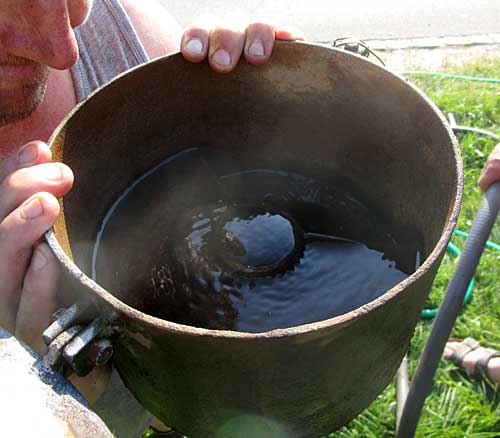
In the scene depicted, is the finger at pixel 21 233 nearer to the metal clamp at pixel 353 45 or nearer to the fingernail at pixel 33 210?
the fingernail at pixel 33 210

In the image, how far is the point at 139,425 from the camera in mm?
1771

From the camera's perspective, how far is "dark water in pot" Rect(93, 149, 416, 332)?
109 centimetres

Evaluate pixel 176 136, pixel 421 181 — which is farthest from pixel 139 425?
pixel 421 181

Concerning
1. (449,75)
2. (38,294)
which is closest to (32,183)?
(38,294)

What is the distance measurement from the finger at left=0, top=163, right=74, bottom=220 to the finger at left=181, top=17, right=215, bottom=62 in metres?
0.39

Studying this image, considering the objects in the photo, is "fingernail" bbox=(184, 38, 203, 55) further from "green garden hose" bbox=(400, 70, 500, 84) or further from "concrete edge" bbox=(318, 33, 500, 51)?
"concrete edge" bbox=(318, 33, 500, 51)

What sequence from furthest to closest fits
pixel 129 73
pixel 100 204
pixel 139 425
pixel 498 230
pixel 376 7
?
pixel 376 7, pixel 498 230, pixel 139 425, pixel 100 204, pixel 129 73

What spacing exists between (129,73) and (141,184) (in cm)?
31

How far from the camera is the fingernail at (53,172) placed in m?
1.00

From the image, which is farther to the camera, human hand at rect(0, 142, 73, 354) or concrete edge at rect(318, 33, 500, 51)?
concrete edge at rect(318, 33, 500, 51)

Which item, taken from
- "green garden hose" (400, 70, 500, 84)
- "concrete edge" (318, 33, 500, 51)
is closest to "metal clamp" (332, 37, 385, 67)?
"green garden hose" (400, 70, 500, 84)

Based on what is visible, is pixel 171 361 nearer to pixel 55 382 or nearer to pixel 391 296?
pixel 55 382

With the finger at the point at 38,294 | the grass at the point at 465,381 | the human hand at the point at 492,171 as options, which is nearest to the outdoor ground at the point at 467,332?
the grass at the point at 465,381

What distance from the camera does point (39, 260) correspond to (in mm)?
977
